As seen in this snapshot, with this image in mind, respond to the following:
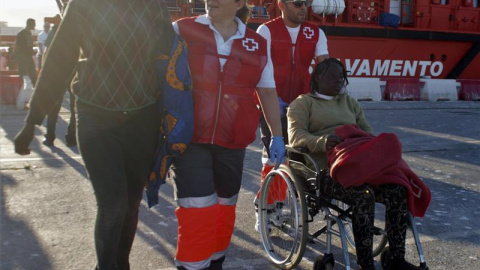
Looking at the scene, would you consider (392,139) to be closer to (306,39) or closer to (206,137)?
(206,137)

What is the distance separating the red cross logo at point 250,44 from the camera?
3234 millimetres

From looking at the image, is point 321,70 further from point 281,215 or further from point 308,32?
point 281,215

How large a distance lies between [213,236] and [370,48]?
1670 cm

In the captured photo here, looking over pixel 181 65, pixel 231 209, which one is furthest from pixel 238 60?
pixel 231 209

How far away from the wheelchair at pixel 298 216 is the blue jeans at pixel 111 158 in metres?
1.13

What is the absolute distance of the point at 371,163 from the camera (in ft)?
10.8

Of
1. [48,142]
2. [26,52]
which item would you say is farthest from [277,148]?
[26,52]

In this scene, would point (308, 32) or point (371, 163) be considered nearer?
point (371, 163)

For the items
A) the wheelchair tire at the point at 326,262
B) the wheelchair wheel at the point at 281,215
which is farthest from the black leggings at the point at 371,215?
the wheelchair wheel at the point at 281,215

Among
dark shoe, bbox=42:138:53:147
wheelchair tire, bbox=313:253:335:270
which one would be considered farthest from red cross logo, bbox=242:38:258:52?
dark shoe, bbox=42:138:53:147

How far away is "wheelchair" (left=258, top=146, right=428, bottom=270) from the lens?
11.4 feet

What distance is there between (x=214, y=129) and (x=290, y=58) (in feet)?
5.25

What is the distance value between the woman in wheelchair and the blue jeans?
1242mm

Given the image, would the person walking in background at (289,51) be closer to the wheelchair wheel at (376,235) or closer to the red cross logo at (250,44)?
the wheelchair wheel at (376,235)
